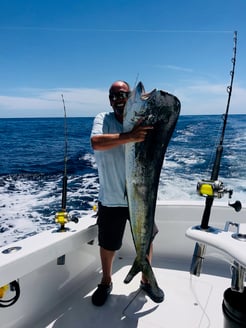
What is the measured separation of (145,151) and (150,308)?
46.5 inches

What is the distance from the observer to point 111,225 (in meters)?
1.94

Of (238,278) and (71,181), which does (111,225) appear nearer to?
(238,278)

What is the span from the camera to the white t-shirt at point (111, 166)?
5.88 ft

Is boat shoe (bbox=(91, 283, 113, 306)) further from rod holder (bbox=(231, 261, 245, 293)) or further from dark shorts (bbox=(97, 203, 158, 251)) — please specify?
rod holder (bbox=(231, 261, 245, 293))

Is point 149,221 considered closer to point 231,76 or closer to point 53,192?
point 231,76

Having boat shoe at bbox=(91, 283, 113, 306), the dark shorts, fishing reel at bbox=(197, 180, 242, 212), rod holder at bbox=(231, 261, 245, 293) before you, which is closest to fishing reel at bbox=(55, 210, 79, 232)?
the dark shorts


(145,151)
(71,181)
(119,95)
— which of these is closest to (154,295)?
(145,151)

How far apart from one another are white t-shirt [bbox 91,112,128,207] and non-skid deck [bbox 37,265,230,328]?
726 mm

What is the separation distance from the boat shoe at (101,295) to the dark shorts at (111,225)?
319 mm

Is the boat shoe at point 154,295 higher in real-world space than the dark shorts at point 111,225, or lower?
lower

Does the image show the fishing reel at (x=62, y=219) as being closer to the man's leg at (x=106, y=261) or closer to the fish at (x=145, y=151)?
the man's leg at (x=106, y=261)

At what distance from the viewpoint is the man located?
1636 mm

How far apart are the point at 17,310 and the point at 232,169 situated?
6841 mm

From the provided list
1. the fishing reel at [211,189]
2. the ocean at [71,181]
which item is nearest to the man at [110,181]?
the fishing reel at [211,189]
